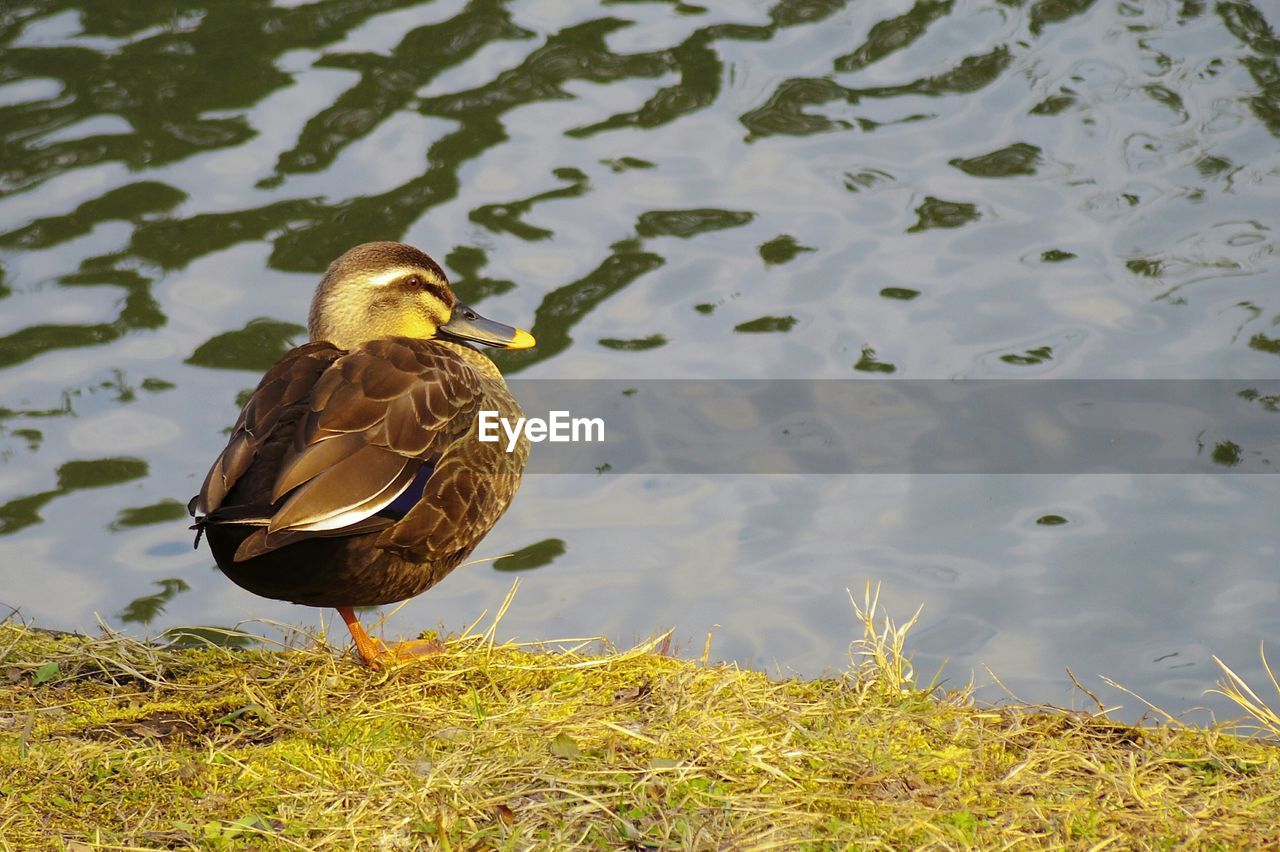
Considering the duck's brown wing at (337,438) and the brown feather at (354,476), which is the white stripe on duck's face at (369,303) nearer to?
the brown feather at (354,476)

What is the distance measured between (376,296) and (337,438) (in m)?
1.18

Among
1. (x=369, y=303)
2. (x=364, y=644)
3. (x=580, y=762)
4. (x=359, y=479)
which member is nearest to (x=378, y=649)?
(x=364, y=644)

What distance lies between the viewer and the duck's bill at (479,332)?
5414mm

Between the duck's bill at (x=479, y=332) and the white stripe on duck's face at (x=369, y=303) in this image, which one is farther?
the duck's bill at (x=479, y=332)

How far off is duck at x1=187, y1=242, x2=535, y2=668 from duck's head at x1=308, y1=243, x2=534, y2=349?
0.43 feet

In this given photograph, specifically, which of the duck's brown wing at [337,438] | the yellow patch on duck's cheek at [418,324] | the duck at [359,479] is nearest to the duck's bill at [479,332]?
the yellow patch on duck's cheek at [418,324]

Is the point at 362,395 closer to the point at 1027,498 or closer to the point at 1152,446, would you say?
the point at 1027,498

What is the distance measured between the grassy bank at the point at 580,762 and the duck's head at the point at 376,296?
1.28 meters

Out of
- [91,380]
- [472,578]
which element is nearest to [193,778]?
[472,578]

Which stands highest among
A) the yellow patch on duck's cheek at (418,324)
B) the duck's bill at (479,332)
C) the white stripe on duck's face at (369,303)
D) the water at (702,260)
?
the white stripe on duck's face at (369,303)

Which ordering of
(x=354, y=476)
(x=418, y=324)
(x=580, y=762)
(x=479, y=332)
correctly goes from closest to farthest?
(x=580, y=762)
(x=354, y=476)
(x=418, y=324)
(x=479, y=332)

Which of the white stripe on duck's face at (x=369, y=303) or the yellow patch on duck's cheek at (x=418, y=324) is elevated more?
the white stripe on duck's face at (x=369, y=303)

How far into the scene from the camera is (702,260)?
8547mm

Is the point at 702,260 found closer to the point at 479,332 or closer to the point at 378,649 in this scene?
the point at 479,332
